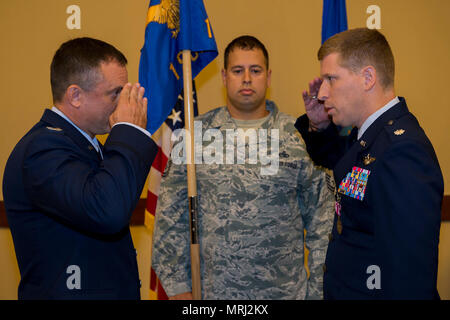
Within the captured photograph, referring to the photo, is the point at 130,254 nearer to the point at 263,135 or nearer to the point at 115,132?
the point at 115,132

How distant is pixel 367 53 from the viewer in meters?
1.54

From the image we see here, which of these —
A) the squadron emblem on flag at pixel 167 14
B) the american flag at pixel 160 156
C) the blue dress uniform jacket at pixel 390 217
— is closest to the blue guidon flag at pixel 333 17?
the squadron emblem on flag at pixel 167 14

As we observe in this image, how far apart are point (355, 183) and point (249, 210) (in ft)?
3.02

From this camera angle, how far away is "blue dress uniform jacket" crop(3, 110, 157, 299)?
4.10 ft

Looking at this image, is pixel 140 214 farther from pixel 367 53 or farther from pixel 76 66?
pixel 367 53

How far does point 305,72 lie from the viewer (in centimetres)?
323

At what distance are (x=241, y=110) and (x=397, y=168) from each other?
4.45 ft

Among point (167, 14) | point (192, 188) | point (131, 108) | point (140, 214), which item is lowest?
point (140, 214)

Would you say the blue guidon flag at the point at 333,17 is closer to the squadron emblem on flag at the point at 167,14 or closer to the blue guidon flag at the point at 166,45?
the blue guidon flag at the point at 166,45

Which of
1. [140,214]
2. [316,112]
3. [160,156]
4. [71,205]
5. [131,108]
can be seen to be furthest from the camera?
[140,214]

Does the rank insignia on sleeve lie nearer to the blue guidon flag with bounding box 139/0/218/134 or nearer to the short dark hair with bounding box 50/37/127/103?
the short dark hair with bounding box 50/37/127/103

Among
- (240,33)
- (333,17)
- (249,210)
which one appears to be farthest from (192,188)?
(240,33)

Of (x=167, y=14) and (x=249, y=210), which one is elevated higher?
(x=167, y=14)
